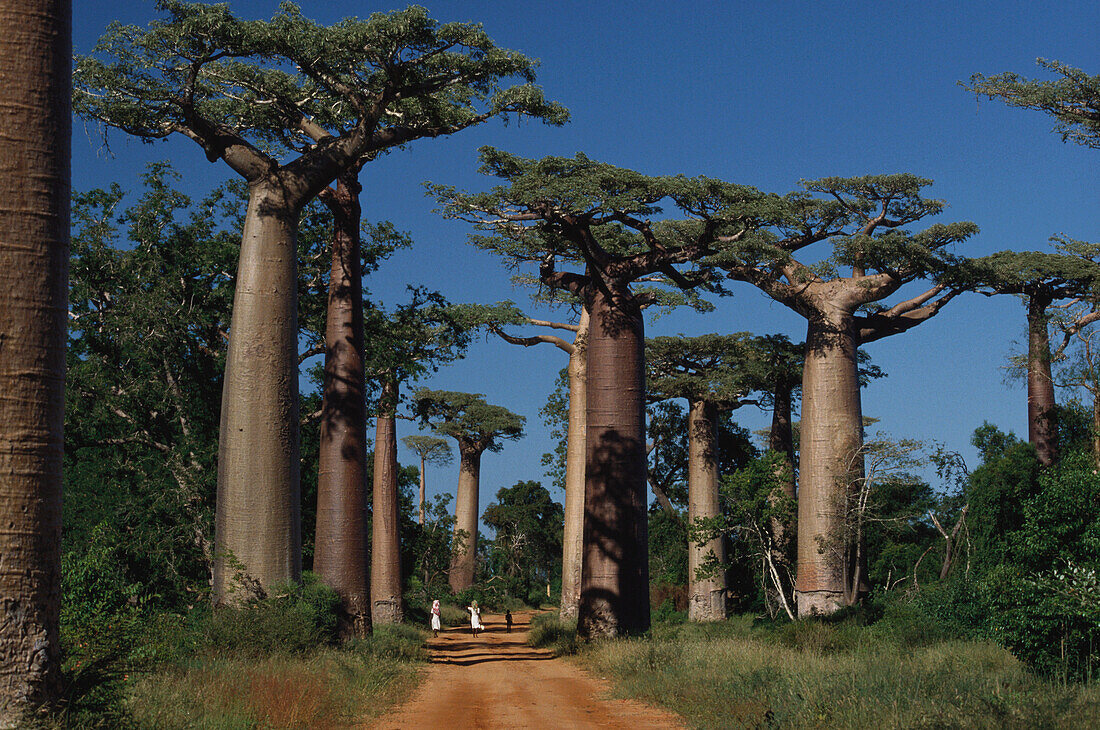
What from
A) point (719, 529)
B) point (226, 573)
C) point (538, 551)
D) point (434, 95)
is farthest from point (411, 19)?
point (538, 551)

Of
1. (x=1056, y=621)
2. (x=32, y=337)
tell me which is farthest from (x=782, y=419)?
(x=32, y=337)

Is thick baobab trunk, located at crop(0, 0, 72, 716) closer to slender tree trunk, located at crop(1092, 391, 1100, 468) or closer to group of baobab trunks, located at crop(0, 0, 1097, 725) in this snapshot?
group of baobab trunks, located at crop(0, 0, 1097, 725)

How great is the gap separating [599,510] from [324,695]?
732cm

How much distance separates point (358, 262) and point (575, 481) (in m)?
10.9

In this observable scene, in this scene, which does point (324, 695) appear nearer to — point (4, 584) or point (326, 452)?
point (4, 584)

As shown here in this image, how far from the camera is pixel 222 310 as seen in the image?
57.4 ft

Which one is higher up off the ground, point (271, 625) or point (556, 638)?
point (271, 625)

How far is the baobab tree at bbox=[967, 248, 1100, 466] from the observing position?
1906cm

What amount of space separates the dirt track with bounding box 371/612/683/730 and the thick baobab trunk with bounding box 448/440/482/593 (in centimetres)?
2137

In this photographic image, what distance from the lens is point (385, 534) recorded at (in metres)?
24.5

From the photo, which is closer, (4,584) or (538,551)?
(4,584)

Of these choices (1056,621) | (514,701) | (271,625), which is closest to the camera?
(1056,621)

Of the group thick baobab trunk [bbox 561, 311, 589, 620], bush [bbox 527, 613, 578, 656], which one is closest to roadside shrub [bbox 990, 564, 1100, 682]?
bush [bbox 527, 613, 578, 656]

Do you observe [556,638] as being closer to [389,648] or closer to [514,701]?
[389,648]
